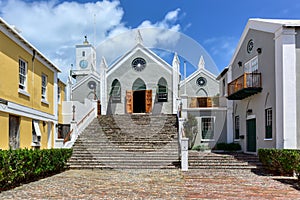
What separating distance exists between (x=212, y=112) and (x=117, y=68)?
9.27 meters

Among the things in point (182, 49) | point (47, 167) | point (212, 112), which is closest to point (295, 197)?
point (182, 49)

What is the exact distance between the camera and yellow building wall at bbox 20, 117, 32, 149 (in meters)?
14.7

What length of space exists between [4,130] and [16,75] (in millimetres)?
2545

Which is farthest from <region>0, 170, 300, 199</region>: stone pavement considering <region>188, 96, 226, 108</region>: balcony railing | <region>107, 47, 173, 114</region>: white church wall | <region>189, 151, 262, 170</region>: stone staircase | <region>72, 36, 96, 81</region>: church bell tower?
<region>72, 36, 96, 81</region>: church bell tower

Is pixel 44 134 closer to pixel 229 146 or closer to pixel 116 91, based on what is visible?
pixel 116 91

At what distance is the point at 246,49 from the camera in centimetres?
1883

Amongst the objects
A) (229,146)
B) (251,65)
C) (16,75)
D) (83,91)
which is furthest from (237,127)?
(83,91)

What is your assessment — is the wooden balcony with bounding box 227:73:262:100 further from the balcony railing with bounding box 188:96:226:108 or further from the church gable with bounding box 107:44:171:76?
the church gable with bounding box 107:44:171:76

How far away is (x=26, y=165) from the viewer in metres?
10.6

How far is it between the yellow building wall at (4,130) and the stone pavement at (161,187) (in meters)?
2.42

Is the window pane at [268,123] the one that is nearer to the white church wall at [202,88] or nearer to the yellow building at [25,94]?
the yellow building at [25,94]

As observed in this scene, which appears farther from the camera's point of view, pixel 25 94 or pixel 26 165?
pixel 25 94

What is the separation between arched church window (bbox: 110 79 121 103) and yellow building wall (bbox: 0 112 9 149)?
14.3 meters

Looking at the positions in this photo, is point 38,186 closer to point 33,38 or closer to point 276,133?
point 33,38
